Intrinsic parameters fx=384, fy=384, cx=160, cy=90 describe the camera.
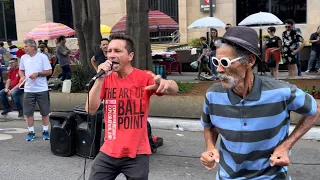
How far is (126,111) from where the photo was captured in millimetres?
3318

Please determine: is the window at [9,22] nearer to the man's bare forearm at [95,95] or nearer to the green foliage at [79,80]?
the green foliage at [79,80]

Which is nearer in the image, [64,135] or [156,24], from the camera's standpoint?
[64,135]

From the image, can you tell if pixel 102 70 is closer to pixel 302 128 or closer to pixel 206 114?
pixel 206 114

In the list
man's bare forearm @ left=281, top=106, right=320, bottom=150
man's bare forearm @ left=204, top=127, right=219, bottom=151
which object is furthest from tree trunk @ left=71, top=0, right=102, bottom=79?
man's bare forearm @ left=281, top=106, right=320, bottom=150

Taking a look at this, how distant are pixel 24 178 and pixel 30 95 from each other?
6.97ft

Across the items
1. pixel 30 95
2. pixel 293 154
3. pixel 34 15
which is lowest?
pixel 293 154

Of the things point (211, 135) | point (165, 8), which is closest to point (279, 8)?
point (165, 8)

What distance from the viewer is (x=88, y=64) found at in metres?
11.0

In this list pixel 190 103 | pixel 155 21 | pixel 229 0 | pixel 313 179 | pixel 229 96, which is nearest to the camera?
pixel 229 96

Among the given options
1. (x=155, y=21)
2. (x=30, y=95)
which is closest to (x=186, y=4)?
(x=155, y=21)

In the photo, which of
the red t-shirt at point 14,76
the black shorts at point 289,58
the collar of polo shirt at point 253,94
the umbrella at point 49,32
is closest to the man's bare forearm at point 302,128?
the collar of polo shirt at point 253,94

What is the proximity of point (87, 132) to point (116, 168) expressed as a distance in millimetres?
2889

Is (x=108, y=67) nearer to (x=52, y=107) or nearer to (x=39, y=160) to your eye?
(x=39, y=160)

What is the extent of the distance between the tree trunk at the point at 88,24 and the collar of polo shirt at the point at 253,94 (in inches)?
347
